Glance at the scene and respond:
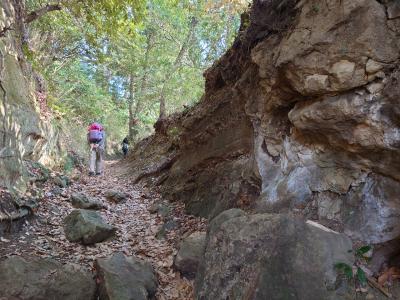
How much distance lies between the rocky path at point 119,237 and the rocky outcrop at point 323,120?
92cm

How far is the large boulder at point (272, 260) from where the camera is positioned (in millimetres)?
3510

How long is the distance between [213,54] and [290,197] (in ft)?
41.3

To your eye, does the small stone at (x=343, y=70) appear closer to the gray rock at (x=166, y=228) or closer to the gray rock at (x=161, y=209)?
the gray rock at (x=166, y=228)

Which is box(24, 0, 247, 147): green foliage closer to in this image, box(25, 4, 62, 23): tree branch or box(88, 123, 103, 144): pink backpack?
box(88, 123, 103, 144): pink backpack

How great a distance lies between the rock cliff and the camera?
6293mm

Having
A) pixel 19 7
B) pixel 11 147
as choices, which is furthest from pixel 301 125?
pixel 19 7

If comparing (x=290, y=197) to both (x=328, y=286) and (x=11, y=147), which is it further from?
(x=11, y=147)

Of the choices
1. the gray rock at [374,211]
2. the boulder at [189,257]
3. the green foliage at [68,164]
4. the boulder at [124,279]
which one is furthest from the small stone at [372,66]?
the green foliage at [68,164]

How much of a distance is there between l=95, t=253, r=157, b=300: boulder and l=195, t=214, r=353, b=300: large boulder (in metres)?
0.82

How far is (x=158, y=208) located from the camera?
7.82 m

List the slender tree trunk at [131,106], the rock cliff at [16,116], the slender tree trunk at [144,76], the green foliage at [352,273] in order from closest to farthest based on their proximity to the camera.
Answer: the green foliage at [352,273] < the rock cliff at [16,116] < the slender tree trunk at [144,76] < the slender tree trunk at [131,106]

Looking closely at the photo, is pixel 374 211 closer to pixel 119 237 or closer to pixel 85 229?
pixel 119 237

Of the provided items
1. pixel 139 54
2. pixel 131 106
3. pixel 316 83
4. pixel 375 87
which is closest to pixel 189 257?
pixel 316 83

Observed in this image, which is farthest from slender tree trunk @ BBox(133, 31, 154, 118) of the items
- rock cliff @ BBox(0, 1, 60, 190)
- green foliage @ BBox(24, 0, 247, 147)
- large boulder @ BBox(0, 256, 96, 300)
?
large boulder @ BBox(0, 256, 96, 300)
